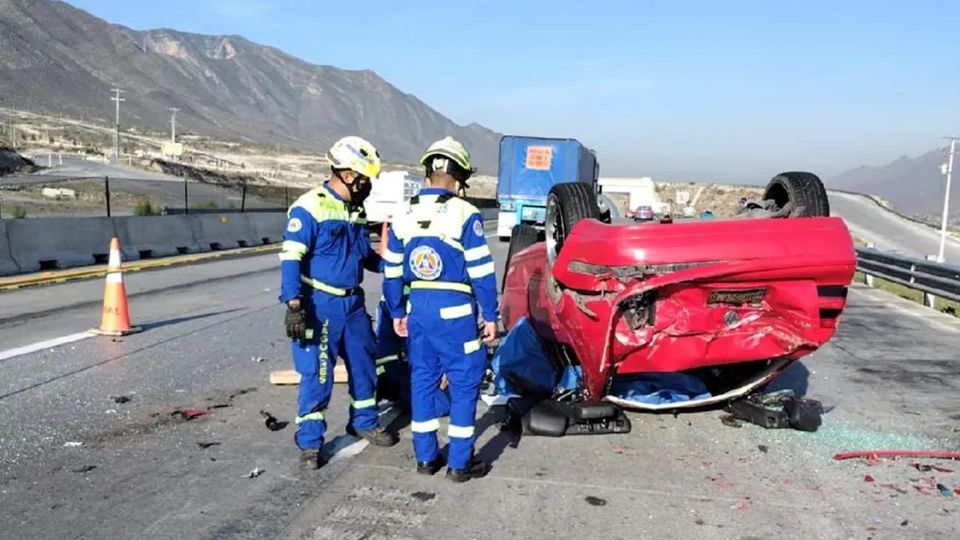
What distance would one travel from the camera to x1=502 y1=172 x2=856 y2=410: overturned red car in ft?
15.8

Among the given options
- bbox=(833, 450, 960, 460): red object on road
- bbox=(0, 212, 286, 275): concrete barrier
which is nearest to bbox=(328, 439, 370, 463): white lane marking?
bbox=(833, 450, 960, 460): red object on road

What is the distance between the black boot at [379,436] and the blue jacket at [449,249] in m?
1.14

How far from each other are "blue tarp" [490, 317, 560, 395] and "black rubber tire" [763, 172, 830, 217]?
2.06m

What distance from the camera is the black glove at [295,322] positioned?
461 cm

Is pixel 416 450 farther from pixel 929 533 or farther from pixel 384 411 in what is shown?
pixel 929 533

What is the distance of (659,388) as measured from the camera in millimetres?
6148

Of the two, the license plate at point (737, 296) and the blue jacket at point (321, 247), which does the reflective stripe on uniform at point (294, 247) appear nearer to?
the blue jacket at point (321, 247)

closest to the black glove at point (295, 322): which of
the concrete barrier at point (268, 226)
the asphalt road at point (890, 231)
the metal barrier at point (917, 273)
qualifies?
the metal barrier at point (917, 273)

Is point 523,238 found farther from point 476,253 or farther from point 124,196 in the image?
point 124,196

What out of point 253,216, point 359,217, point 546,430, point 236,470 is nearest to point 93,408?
point 236,470

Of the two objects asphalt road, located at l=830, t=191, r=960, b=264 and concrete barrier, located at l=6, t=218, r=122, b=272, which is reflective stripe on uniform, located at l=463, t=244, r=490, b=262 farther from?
asphalt road, located at l=830, t=191, r=960, b=264

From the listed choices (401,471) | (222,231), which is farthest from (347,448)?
(222,231)

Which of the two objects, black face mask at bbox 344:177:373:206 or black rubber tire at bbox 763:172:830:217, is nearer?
black face mask at bbox 344:177:373:206

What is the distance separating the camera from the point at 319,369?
15.9ft
